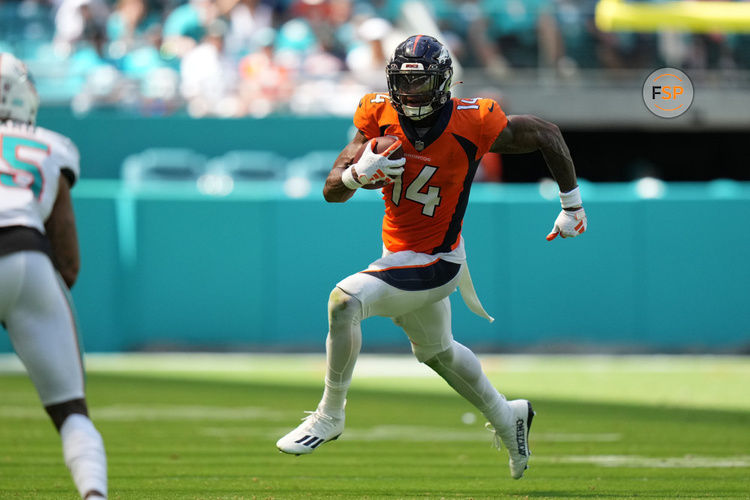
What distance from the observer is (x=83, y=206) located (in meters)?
11.4

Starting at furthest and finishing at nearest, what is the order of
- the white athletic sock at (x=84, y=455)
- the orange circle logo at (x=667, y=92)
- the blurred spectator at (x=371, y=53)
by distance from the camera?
1. the blurred spectator at (x=371, y=53)
2. the orange circle logo at (x=667, y=92)
3. the white athletic sock at (x=84, y=455)

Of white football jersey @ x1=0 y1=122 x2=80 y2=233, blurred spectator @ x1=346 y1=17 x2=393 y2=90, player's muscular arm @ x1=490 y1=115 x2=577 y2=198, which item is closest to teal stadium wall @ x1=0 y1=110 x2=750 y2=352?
blurred spectator @ x1=346 y1=17 x2=393 y2=90

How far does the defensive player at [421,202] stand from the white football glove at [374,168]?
1cm

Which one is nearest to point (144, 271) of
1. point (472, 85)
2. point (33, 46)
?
point (33, 46)

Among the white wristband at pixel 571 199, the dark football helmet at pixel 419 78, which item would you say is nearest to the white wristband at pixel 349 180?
the dark football helmet at pixel 419 78

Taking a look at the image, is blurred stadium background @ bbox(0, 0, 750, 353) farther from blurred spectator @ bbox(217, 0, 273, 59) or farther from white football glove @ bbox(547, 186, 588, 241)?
white football glove @ bbox(547, 186, 588, 241)

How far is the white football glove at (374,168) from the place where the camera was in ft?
15.9

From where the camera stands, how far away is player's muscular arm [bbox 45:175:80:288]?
12.9 ft

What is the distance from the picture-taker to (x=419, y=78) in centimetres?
506

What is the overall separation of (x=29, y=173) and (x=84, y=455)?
3.11 ft

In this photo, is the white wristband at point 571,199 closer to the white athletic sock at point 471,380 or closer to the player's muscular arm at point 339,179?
the white athletic sock at point 471,380

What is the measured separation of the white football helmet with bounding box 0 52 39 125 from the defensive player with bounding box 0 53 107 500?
0.01 m

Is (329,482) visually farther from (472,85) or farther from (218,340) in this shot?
(472,85)

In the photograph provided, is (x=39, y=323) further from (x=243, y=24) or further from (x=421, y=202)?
(x=243, y=24)
